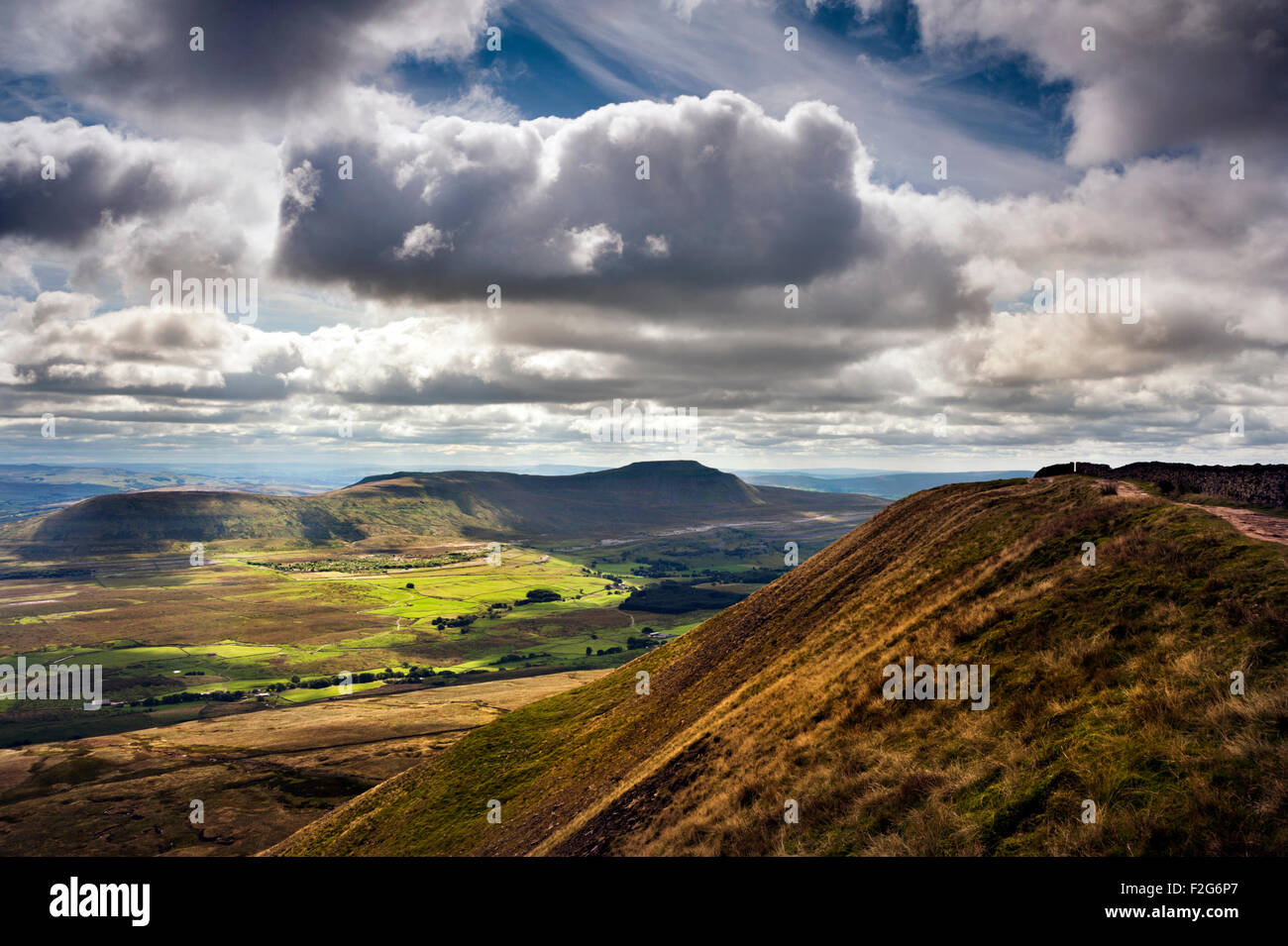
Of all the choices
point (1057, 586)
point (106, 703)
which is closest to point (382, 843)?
point (1057, 586)

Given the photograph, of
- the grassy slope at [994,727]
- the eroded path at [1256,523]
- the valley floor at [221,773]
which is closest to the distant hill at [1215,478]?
the eroded path at [1256,523]

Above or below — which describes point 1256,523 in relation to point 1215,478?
below

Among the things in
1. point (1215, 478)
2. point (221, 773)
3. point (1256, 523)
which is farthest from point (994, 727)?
point (221, 773)

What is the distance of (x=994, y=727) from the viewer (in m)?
17.5

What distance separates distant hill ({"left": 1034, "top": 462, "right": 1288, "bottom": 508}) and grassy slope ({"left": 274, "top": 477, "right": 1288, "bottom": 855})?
583 cm

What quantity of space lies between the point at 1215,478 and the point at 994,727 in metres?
38.0

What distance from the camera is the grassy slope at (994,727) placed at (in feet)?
42.1

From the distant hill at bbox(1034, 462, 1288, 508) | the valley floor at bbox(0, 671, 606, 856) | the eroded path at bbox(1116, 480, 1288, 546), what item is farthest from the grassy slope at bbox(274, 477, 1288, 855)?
the valley floor at bbox(0, 671, 606, 856)

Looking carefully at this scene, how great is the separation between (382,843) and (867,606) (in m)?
38.4

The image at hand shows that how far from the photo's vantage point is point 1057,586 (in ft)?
78.8

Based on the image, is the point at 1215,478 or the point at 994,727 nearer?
the point at 994,727

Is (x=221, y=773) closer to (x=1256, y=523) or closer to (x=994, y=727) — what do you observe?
(x=994, y=727)

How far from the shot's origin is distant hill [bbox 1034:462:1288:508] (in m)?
33.3
